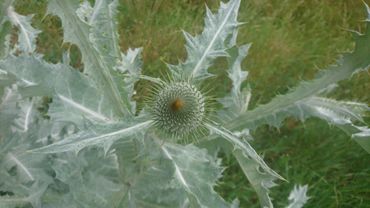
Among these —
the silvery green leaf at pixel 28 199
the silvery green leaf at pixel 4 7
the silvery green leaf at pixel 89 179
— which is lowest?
the silvery green leaf at pixel 28 199

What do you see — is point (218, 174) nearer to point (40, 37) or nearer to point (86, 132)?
point (86, 132)

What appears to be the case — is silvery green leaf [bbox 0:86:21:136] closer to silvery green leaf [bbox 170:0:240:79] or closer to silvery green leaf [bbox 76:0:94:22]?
silvery green leaf [bbox 76:0:94:22]

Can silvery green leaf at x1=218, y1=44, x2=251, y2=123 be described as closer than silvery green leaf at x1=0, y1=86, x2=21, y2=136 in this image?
Yes

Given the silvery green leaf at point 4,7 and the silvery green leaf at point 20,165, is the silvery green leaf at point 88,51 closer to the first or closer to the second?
the silvery green leaf at point 4,7

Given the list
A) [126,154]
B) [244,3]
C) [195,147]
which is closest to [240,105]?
[195,147]

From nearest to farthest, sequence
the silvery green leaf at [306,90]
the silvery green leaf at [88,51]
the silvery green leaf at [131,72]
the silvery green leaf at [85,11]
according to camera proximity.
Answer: the silvery green leaf at [88,51]
the silvery green leaf at [306,90]
the silvery green leaf at [131,72]
the silvery green leaf at [85,11]

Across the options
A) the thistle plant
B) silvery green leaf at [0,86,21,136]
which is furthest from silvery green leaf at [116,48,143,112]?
silvery green leaf at [0,86,21,136]

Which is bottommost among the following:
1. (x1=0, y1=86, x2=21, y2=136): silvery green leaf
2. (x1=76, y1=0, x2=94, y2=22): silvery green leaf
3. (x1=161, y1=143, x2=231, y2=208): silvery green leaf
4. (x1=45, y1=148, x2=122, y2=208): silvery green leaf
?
(x1=45, y1=148, x2=122, y2=208): silvery green leaf

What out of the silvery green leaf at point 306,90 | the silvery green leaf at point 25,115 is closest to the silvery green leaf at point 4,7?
the silvery green leaf at point 25,115

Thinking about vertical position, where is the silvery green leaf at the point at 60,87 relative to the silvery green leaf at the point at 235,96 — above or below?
Answer: above
